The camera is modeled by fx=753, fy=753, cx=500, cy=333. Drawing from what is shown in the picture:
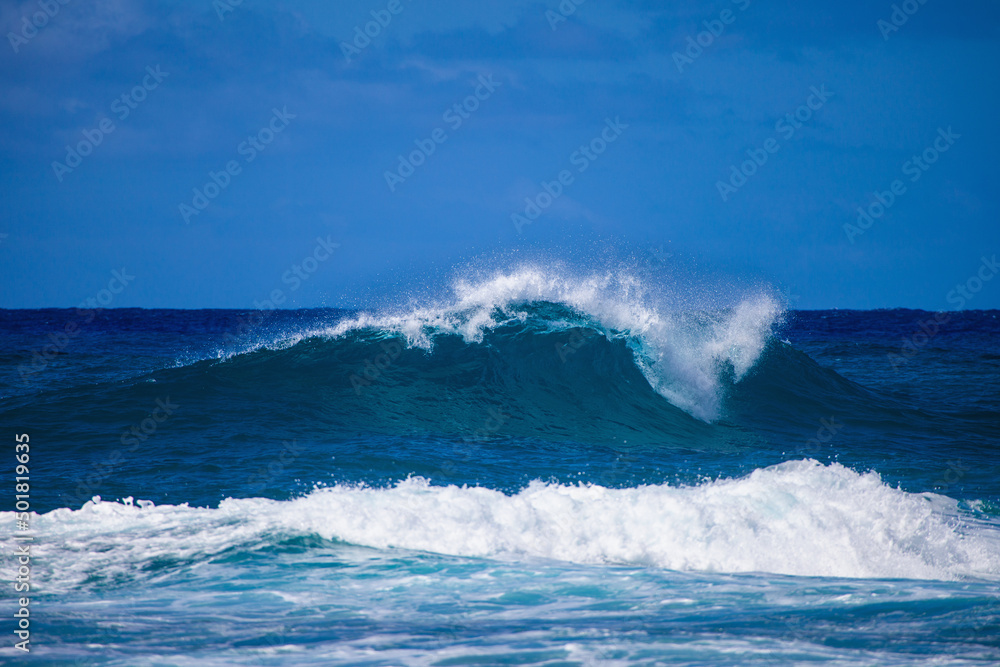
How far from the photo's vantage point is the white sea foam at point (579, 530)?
564cm

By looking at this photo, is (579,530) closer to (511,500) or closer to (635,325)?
(511,500)

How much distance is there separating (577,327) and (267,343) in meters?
5.69

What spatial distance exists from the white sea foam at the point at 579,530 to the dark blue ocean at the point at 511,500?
1.0 inches

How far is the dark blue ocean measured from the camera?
414 centimetres

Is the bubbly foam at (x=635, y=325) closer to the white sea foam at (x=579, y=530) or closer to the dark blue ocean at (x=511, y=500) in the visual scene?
the dark blue ocean at (x=511, y=500)

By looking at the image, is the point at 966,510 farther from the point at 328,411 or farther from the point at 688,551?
the point at 328,411

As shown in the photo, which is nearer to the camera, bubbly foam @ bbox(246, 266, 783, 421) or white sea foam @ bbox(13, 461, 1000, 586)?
white sea foam @ bbox(13, 461, 1000, 586)

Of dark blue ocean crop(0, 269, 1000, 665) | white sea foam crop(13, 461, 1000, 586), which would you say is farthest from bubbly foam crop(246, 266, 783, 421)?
white sea foam crop(13, 461, 1000, 586)

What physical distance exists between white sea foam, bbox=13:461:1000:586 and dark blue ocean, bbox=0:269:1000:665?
3 centimetres

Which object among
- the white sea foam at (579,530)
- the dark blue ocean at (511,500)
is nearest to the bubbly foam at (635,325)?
the dark blue ocean at (511,500)

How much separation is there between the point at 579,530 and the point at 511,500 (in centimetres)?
70

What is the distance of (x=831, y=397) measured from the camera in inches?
537

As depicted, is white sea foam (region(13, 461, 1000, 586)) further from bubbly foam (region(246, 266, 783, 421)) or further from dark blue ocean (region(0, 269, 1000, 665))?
bubbly foam (region(246, 266, 783, 421))

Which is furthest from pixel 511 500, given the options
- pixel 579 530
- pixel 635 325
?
pixel 635 325
